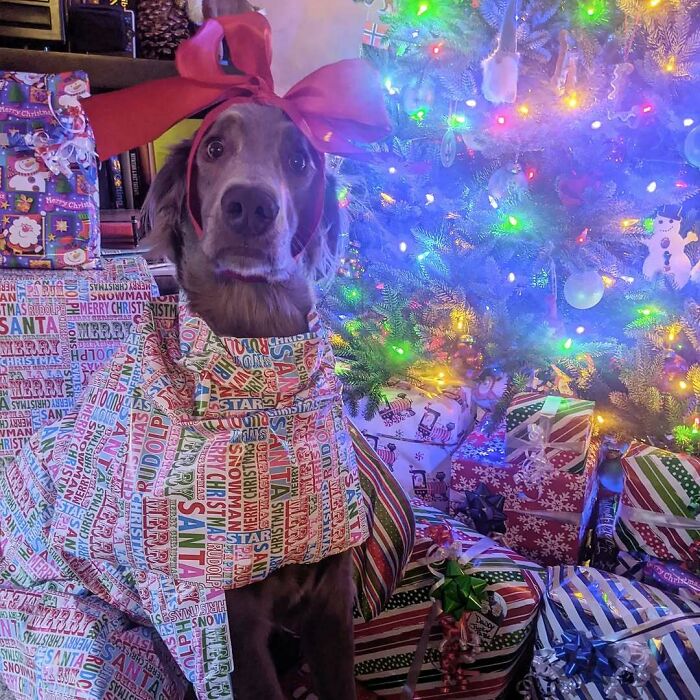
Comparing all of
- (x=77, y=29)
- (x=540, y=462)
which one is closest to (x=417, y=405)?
(x=540, y=462)

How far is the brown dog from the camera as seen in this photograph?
28.5 inches

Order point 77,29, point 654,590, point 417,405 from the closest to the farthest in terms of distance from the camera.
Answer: point 654,590
point 77,29
point 417,405

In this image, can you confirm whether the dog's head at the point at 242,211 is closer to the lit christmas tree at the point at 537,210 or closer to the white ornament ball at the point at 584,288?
the lit christmas tree at the point at 537,210

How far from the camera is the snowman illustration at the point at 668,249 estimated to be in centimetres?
158

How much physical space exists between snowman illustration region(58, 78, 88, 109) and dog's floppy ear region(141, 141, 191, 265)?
0.41m

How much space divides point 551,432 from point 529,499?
17cm

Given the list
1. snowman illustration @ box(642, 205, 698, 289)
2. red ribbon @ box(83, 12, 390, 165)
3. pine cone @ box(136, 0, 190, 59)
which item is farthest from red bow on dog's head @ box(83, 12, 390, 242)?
snowman illustration @ box(642, 205, 698, 289)

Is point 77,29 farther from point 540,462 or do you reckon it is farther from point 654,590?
point 654,590

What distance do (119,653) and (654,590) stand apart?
2.83 ft

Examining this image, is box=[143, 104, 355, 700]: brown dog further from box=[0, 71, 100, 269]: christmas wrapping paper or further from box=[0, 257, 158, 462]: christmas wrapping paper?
box=[0, 71, 100, 269]: christmas wrapping paper

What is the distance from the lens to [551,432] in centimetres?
137

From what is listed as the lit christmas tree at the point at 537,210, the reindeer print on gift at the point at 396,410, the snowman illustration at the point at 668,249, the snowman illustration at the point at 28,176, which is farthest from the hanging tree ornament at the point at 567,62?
the snowman illustration at the point at 28,176

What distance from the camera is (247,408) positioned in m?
0.72

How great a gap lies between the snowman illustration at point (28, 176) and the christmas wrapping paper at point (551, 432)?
1080 mm
